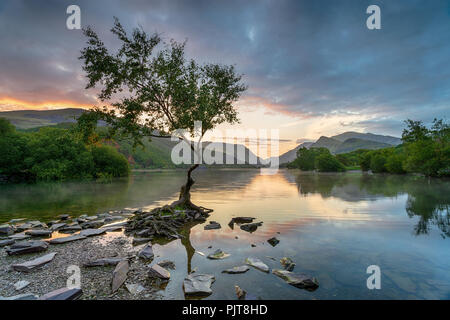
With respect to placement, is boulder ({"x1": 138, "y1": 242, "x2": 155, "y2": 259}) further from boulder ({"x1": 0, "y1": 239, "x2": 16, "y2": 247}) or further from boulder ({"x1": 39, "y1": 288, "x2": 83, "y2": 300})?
boulder ({"x1": 0, "y1": 239, "x2": 16, "y2": 247})

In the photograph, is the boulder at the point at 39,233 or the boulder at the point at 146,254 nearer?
the boulder at the point at 146,254

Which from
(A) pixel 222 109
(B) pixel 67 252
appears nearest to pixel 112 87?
(A) pixel 222 109

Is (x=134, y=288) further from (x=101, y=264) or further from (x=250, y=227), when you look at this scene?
(x=250, y=227)

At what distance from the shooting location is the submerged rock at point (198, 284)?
7988 millimetres

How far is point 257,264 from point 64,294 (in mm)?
8019

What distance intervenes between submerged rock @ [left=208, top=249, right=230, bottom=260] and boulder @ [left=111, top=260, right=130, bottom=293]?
14.1 feet

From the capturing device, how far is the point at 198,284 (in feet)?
27.8

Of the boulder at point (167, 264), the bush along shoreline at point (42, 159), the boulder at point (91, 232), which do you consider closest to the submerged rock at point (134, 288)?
the boulder at point (167, 264)

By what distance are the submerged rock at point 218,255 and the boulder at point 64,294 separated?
6127 mm

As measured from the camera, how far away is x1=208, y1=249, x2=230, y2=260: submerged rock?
1162cm

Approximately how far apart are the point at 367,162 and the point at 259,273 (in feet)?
617

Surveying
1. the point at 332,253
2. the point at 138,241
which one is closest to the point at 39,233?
the point at 138,241

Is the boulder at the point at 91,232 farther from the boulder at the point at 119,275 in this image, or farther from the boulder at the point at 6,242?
the boulder at the point at 119,275
